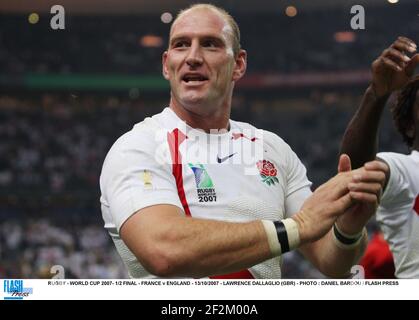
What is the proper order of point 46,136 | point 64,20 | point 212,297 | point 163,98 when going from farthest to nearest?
point 46,136 < point 163,98 < point 64,20 < point 212,297

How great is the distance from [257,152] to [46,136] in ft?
12.5

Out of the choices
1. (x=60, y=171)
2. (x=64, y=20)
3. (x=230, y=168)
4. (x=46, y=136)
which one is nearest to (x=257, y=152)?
(x=230, y=168)

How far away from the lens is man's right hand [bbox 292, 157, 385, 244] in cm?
209

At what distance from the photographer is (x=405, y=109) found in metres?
3.30

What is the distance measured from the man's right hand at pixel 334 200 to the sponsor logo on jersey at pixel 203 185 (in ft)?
1.32

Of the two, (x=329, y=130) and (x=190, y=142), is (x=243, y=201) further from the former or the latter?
(x=329, y=130)

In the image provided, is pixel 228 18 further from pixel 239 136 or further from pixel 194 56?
pixel 239 136

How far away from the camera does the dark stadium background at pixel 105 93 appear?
10.2ft

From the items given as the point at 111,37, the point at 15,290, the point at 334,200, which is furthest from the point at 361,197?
the point at 111,37

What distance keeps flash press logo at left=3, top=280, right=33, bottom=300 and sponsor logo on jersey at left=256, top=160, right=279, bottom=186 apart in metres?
0.89

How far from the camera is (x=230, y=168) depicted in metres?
2.56

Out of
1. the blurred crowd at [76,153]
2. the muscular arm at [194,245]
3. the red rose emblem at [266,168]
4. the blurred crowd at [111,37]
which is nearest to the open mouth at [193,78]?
the red rose emblem at [266,168]

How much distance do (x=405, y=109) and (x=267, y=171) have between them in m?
1.00

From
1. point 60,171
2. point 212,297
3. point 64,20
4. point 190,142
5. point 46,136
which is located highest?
point 64,20
